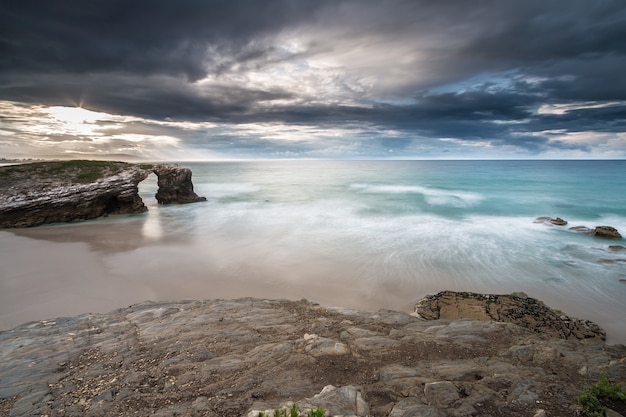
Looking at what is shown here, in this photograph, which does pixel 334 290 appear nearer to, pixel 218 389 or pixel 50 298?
pixel 218 389

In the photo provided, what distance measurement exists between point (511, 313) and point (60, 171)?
30.6m

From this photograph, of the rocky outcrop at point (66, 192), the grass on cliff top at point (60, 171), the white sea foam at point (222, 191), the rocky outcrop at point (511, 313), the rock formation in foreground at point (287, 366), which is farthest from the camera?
the white sea foam at point (222, 191)

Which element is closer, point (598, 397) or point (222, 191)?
point (598, 397)

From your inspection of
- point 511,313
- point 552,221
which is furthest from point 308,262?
point 552,221

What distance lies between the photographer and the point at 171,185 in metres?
31.4

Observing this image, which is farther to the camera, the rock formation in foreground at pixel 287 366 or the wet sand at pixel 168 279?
the wet sand at pixel 168 279

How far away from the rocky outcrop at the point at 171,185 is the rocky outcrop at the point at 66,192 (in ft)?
12.9

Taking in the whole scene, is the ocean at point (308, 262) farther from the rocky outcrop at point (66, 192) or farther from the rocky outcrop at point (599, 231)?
the rocky outcrop at point (66, 192)

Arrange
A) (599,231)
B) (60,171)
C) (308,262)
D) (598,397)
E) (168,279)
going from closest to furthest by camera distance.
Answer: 1. (598,397)
2. (168,279)
3. (308,262)
4. (599,231)
5. (60,171)

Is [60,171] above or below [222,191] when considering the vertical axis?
above

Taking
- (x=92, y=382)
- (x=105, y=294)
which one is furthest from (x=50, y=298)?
(x=92, y=382)

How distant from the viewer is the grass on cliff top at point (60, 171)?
876 inches

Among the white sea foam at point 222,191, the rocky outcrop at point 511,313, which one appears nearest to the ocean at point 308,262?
the rocky outcrop at point 511,313

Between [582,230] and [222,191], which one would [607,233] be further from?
[222,191]
